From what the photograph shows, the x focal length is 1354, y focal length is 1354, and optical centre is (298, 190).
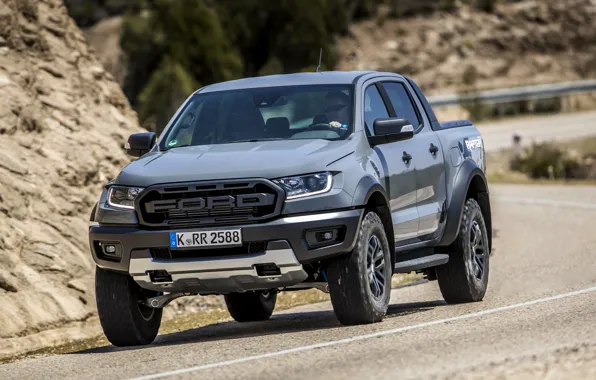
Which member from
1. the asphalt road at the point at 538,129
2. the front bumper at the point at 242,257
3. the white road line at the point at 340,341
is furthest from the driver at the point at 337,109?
the asphalt road at the point at 538,129

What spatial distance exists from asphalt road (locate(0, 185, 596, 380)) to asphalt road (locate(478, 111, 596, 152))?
76.5 ft

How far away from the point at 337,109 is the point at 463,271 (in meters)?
2.05

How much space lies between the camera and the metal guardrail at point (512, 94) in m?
42.9

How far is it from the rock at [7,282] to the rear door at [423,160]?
4086mm

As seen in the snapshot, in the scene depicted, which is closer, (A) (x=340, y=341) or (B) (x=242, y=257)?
(A) (x=340, y=341)

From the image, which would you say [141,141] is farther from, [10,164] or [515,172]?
[515,172]

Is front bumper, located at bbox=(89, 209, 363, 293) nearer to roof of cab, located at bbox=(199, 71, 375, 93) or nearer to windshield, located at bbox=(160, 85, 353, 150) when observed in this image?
windshield, located at bbox=(160, 85, 353, 150)

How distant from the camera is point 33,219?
46.3ft

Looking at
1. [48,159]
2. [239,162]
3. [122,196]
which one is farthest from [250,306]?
[48,159]

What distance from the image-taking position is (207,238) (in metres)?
9.27

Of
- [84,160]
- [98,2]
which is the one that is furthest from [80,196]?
[98,2]

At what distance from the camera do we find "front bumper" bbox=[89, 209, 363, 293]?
30.1 ft

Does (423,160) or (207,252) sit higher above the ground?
(423,160)

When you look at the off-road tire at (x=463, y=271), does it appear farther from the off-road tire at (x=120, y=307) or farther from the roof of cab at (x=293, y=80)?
the off-road tire at (x=120, y=307)
